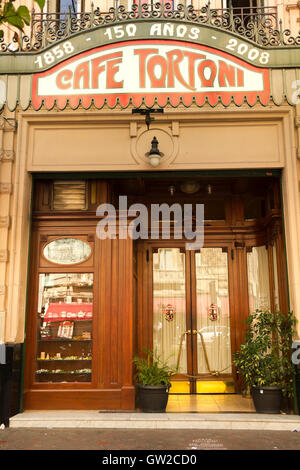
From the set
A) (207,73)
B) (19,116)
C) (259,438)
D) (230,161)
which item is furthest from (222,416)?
(19,116)

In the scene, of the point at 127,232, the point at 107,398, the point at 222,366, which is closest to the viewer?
the point at 107,398

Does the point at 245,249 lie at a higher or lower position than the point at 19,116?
lower

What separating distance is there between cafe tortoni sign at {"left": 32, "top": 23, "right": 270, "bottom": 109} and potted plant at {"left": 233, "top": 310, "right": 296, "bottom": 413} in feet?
11.8

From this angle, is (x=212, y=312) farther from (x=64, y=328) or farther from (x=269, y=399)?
(x=64, y=328)

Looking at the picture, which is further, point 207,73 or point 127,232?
point 127,232

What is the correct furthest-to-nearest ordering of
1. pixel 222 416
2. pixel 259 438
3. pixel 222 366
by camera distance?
pixel 222 366, pixel 222 416, pixel 259 438

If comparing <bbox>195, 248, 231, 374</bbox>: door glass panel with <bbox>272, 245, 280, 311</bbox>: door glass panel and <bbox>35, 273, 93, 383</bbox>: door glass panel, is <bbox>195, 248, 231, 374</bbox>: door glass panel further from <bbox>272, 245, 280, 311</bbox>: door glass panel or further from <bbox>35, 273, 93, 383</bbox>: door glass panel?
<bbox>35, 273, 93, 383</bbox>: door glass panel


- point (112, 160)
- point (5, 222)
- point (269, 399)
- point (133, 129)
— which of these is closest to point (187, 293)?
point (269, 399)

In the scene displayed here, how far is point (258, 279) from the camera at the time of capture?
8797 millimetres

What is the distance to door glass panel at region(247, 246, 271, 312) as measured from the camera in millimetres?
8664

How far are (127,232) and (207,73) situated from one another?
2.89 m

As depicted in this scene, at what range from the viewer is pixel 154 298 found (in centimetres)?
889

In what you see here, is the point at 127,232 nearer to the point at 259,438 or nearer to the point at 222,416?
the point at 222,416
